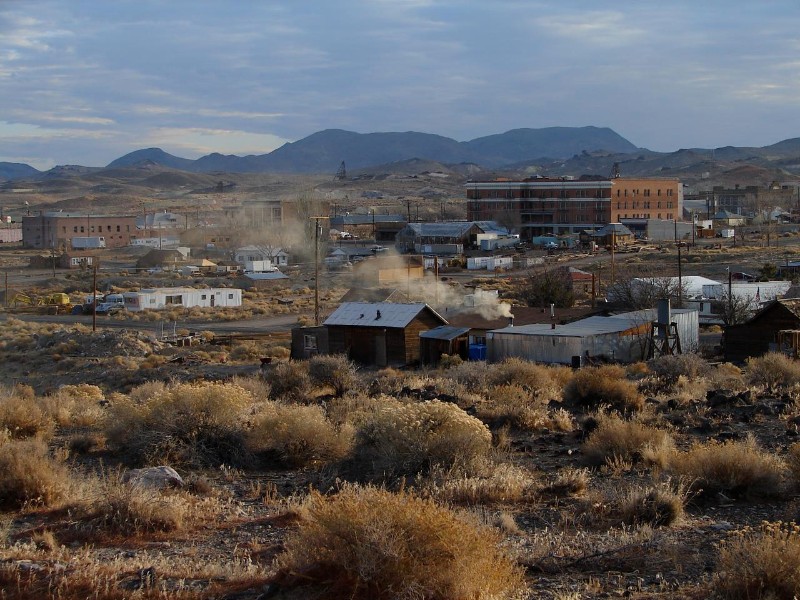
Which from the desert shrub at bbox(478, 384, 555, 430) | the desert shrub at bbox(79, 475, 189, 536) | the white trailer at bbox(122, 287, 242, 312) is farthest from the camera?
the white trailer at bbox(122, 287, 242, 312)

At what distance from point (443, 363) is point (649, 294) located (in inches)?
524

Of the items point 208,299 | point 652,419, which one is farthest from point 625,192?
point 652,419

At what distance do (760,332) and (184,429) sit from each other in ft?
63.5

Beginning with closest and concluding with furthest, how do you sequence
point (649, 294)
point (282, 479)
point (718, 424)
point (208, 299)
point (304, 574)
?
point (304, 574) < point (282, 479) < point (718, 424) < point (649, 294) < point (208, 299)

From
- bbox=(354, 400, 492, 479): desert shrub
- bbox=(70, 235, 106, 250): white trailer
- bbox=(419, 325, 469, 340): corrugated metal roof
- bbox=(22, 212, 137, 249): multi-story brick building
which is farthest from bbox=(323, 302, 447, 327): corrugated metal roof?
bbox=(22, 212, 137, 249): multi-story brick building

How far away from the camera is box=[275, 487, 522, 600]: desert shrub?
5840 mm

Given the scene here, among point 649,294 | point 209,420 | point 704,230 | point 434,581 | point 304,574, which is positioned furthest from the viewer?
point 704,230

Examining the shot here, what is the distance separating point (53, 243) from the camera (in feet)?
312

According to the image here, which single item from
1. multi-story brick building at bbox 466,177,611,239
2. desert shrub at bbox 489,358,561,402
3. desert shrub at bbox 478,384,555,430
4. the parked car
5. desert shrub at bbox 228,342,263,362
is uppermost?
multi-story brick building at bbox 466,177,611,239

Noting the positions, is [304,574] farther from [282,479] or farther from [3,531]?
Result: [282,479]

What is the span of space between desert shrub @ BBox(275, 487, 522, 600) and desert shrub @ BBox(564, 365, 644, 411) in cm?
990

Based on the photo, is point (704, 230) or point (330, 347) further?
point (704, 230)

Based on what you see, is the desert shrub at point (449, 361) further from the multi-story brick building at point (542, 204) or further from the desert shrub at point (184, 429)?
the multi-story brick building at point (542, 204)

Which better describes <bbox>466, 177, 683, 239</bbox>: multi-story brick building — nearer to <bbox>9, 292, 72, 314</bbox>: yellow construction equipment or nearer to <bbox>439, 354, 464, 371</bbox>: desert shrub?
<bbox>9, 292, 72, 314</bbox>: yellow construction equipment
